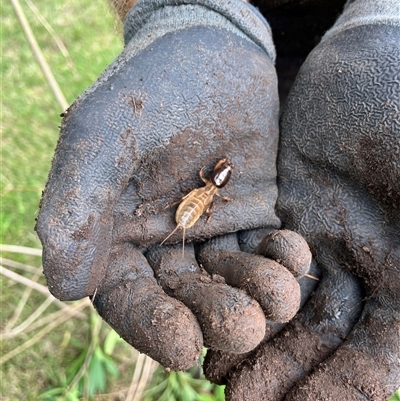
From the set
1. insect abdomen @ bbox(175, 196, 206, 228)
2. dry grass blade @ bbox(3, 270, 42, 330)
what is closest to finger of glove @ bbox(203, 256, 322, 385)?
insect abdomen @ bbox(175, 196, 206, 228)

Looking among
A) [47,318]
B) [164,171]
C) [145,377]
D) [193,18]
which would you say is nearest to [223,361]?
[164,171]

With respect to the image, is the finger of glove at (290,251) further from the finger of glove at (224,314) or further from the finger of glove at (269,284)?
the finger of glove at (224,314)

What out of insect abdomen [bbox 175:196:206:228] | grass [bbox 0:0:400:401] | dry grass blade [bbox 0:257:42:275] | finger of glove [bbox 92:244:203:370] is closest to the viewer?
finger of glove [bbox 92:244:203:370]

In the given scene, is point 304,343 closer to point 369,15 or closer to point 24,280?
point 369,15

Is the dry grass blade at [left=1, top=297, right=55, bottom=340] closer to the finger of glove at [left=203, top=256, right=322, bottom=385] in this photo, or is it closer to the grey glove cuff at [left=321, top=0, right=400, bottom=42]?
the finger of glove at [left=203, top=256, right=322, bottom=385]

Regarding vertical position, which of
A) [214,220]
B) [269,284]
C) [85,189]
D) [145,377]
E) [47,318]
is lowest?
[145,377]

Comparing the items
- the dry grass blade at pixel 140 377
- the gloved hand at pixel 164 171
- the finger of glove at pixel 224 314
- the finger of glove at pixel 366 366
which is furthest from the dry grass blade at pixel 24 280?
the finger of glove at pixel 366 366
